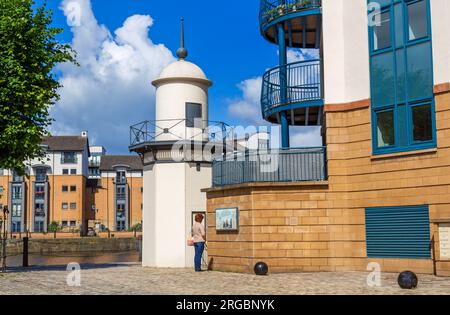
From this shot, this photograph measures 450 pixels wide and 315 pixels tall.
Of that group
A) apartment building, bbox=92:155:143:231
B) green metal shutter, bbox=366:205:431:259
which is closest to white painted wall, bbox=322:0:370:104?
green metal shutter, bbox=366:205:431:259

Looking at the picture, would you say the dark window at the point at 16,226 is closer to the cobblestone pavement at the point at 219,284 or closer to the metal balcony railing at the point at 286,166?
the cobblestone pavement at the point at 219,284

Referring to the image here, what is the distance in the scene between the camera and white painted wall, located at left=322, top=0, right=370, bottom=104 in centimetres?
1961

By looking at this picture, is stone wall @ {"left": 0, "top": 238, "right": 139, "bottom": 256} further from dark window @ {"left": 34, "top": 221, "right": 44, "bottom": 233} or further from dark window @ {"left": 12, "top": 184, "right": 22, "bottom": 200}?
dark window @ {"left": 12, "top": 184, "right": 22, "bottom": 200}

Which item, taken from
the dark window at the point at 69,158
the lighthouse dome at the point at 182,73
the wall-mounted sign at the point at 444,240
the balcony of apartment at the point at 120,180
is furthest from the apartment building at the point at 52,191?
the wall-mounted sign at the point at 444,240

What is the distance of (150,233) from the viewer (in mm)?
25266

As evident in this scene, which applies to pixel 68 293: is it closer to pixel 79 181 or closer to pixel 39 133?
pixel 39 133

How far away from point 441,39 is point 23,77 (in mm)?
13366

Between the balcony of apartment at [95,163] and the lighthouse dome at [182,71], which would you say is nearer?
the lighthouse dome at [182,71]

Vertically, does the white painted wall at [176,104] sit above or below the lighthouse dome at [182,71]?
below

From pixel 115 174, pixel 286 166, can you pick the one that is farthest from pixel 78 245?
pixel 286 166

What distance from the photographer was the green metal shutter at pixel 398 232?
17922mm

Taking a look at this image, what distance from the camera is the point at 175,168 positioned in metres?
25.0

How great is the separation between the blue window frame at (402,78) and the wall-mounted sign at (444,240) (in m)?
2.32
